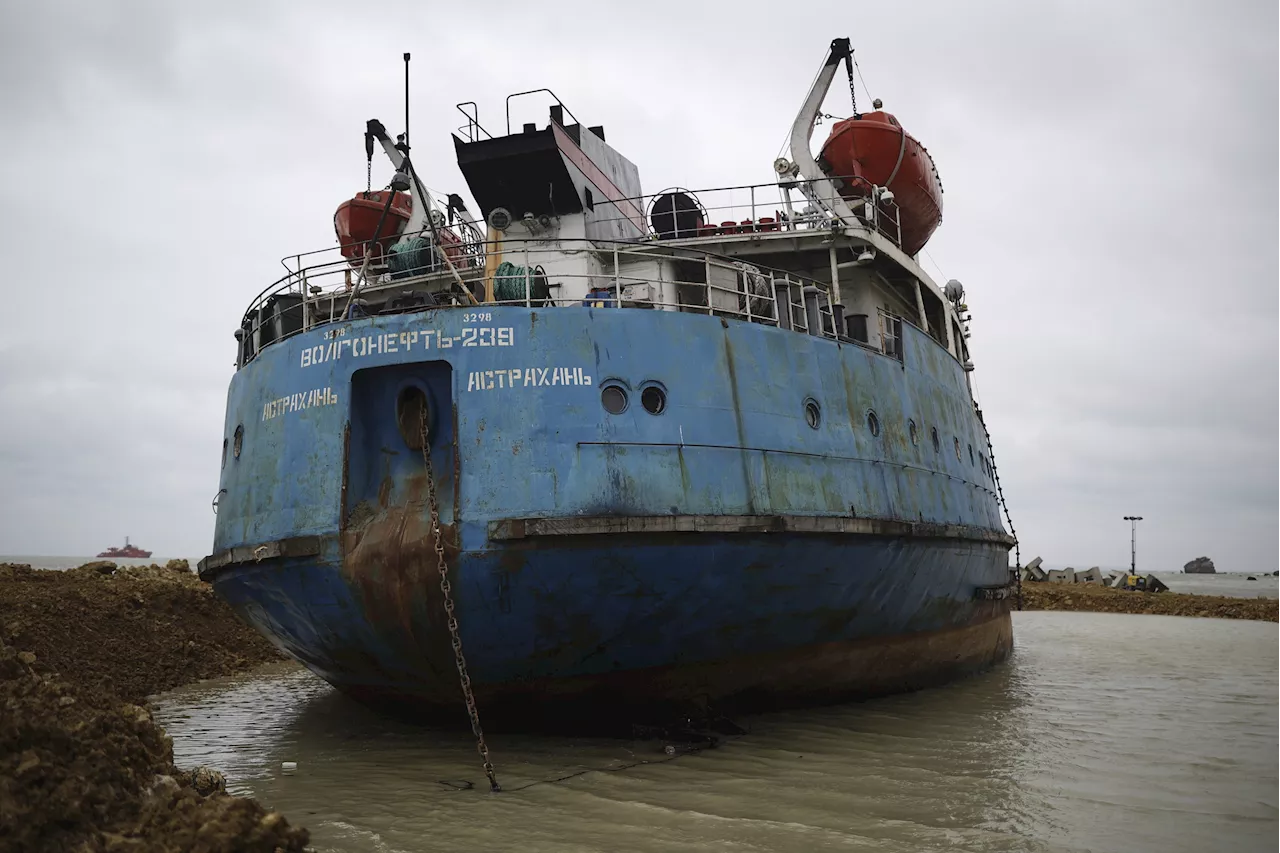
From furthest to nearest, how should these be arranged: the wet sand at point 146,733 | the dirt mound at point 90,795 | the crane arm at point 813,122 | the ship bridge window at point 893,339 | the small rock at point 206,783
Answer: the crane arm at point 813,122 → the ship bridge window at point 893,339 → the small rock at point 206,783 → the wet sand at point 146,733 → the dirt mound at point 90,795

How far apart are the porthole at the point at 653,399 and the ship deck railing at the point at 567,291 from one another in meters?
0.77

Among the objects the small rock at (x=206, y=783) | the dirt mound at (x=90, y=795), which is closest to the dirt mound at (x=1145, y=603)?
the small rock at (x=206, y=783)

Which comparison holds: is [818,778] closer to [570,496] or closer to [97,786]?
[570,496]

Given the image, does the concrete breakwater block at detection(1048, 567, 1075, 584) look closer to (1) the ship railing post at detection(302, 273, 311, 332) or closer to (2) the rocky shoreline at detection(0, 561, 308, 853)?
(1) the ship railing post at detection(302, 273, 311, 332)

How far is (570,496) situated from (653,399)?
1.17 m

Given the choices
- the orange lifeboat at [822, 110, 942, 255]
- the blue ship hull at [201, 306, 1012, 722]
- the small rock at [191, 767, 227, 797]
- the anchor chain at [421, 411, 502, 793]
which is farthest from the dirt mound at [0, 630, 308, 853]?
the orange lifeboat at [822, 110, 942, 255]

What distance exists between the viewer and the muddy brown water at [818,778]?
219 inches

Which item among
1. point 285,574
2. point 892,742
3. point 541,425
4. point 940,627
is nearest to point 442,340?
point 541,425

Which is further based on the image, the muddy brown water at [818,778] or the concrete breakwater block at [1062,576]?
the concrete breakwater block at [1062,576]

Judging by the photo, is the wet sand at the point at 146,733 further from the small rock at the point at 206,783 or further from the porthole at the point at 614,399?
the porthole at the point at 614,399

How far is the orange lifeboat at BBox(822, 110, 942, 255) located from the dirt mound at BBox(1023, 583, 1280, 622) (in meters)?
21.2

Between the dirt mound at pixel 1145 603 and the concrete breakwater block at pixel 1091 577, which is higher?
the concrete breakwater block at pixel 1091 577

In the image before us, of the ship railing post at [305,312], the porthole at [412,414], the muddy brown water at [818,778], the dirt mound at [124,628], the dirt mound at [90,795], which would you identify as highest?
the ship railing post at [305,312]

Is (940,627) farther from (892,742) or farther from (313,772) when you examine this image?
(313,772)
